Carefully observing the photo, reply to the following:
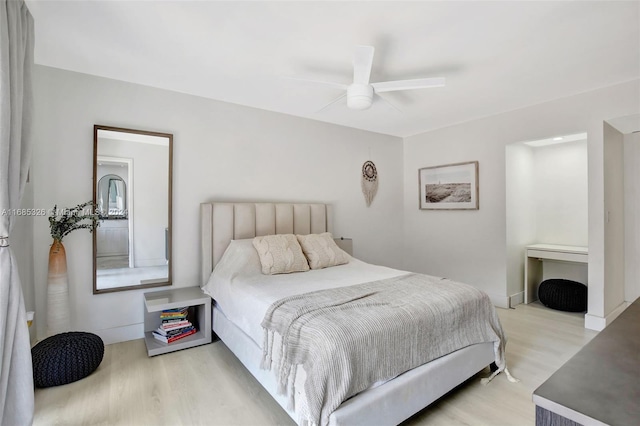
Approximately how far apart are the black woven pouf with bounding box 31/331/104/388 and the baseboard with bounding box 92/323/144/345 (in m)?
0.54

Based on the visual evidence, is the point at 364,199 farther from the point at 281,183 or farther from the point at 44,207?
the point at 44,207

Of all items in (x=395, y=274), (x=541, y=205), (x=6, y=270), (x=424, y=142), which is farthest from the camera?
(x=424, y=142)

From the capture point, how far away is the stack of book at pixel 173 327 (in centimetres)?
279

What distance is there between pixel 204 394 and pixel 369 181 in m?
3.42

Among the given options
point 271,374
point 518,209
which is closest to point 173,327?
point 271,374

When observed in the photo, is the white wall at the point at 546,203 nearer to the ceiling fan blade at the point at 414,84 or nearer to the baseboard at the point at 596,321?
the baseboard at the point at 596,321

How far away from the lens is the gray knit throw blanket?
147 cm

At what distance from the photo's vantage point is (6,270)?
5.13 ft

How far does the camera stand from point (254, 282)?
8.37 ft

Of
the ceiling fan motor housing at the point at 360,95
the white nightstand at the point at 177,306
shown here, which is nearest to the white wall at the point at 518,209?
the ceiling fan motor housing at the point at 360,95

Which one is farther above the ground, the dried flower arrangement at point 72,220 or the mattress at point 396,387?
the dried flower arrangement at point 72,220

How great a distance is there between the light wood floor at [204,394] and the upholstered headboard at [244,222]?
2.86ft

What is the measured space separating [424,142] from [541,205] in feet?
5.98

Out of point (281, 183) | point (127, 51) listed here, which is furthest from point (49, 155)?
point (281, 183)
